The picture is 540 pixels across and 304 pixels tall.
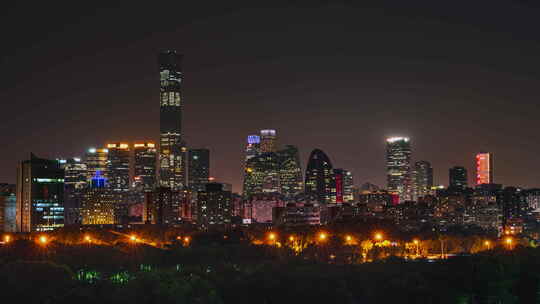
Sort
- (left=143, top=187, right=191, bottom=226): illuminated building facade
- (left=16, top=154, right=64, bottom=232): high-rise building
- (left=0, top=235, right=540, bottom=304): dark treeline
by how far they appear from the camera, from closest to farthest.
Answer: (left=0, top=235, right=540, bottom=304): dark treeline < (left=16, top=154, right=64, bottom=232): high-rise building < (left=143, top=187, right=191, bottom=226): illuminated building facade

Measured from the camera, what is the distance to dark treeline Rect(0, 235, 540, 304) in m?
55.5

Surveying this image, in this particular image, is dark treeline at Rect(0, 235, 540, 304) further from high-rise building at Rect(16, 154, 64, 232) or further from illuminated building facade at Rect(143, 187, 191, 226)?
illuminated building facade at Rect(143, 187, 191, 226)

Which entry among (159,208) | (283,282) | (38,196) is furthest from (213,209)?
(283,282)

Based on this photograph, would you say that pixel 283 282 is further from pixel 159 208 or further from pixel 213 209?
pixel 213 209

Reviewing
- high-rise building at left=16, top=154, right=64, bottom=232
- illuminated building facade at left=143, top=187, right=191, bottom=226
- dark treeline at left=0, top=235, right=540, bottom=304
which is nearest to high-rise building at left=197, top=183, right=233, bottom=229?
illuminated building facade at left=143, top=187, right=191, bottom=226

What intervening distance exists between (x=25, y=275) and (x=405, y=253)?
49.9 meters

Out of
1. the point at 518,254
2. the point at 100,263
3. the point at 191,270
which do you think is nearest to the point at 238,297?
the point at 191,270

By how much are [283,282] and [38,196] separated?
9580 cm

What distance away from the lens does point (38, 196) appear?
148 meters

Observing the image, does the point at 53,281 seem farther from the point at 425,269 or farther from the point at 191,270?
the point at 425,269

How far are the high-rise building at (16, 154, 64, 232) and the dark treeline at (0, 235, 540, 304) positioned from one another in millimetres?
67381

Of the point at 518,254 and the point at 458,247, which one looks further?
the point at 458,247

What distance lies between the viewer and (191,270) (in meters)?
71.0

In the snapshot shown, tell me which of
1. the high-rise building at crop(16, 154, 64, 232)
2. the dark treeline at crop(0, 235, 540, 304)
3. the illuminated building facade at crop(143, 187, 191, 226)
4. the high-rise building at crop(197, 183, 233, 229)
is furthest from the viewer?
the high-rise building at crop(197, 183, 233, 229)
